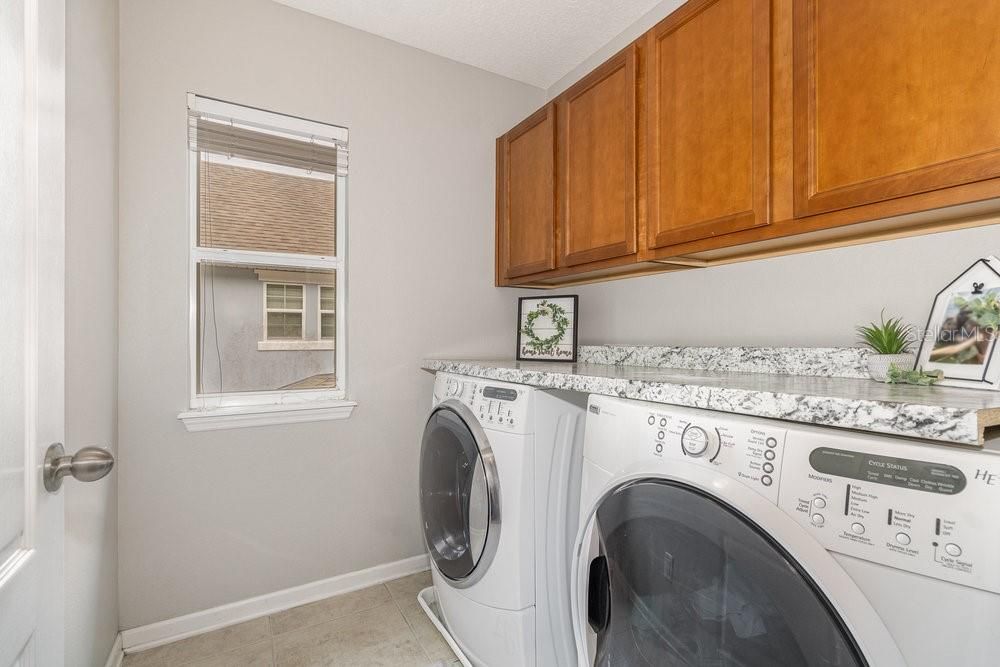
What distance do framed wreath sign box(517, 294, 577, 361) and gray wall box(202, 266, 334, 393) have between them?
3.47 feet

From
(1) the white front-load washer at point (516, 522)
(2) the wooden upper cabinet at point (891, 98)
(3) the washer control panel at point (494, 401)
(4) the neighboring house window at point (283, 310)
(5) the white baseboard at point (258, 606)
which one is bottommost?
(5) the white baseboard at point (258, 606)

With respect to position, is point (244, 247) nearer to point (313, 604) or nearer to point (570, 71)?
point (313, 604)

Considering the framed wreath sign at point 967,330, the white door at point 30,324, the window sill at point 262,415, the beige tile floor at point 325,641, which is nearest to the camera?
the white door at point 30,324

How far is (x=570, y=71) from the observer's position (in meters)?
2.49

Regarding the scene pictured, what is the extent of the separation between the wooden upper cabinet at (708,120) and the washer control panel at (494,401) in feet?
2.40

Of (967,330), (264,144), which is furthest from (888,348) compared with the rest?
(264,144)

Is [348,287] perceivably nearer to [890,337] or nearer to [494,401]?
[494,401]

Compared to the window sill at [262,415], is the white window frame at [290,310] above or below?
above

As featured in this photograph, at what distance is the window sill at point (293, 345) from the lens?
6.45 ft

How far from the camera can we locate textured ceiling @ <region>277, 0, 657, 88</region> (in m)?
1.99

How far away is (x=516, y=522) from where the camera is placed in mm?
1412

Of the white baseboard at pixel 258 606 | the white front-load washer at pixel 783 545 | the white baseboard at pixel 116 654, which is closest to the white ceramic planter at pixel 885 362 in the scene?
the white front-load washer at pixel 783 545

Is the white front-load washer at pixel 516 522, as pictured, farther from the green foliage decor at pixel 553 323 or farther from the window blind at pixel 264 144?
the window blind at pixel 264 144

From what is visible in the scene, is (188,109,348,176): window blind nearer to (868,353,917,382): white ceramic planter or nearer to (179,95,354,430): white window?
(179,95,354,430): white window
